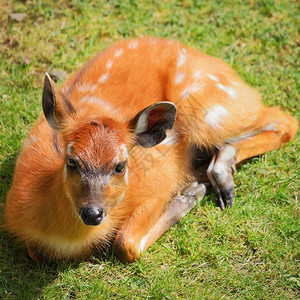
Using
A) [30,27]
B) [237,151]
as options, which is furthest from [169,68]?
[30,27]

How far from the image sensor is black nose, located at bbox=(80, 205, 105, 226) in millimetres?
3350

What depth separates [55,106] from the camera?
3621mm

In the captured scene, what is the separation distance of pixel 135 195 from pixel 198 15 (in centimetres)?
347

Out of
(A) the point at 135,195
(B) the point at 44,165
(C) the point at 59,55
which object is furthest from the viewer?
(C) the point at 59,55

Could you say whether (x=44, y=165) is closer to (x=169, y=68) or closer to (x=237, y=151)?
(x=169, y=68)

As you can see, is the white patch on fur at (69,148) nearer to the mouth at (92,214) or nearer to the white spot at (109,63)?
the mouth at (92,214)

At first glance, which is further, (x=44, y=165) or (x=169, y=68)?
(x=169, y=68)

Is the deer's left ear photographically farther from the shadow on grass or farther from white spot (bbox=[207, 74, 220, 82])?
white spot (bbox=[207, 74, 220, 82])

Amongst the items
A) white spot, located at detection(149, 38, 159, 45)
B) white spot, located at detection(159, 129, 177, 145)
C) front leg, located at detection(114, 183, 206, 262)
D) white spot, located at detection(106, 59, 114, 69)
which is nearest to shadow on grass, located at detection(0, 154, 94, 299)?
front leg, located at detection(114, 183, 206, 262)

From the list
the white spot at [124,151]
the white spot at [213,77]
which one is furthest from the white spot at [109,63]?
the white spot at [124,151]

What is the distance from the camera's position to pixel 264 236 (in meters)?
4.37

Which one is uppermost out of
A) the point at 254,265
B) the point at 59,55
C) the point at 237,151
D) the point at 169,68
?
the point at 169,68

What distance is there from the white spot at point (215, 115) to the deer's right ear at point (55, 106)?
161 cm

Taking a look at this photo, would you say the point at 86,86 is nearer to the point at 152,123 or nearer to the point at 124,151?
the point at 152,123
